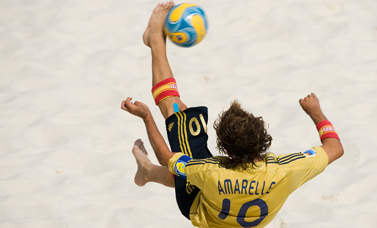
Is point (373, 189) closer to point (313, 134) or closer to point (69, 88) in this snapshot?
point (313, 134)

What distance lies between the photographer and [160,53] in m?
3.36

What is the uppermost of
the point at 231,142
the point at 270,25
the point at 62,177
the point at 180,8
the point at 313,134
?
the point at 270,25

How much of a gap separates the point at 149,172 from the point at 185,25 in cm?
111

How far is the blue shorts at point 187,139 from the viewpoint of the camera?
2.82 metres

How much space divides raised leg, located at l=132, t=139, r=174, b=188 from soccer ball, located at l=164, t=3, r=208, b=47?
870 mm

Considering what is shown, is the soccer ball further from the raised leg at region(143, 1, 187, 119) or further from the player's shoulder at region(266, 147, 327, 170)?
the player's shoulder at region(266, 147, 327, 170)

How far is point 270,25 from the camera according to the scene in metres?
5.59

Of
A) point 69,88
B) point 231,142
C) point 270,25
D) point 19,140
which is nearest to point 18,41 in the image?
point 69,88

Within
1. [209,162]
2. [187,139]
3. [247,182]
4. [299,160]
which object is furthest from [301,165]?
[187,139]

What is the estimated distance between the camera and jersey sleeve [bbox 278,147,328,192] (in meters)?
2.40

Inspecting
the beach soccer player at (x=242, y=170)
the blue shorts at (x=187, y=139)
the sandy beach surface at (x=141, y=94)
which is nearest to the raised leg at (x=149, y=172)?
the blue shorts at (x=187, y=139)

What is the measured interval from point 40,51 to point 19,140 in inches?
54.9

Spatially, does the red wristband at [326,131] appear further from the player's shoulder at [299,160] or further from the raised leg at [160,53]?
the raised leg at [160,53]

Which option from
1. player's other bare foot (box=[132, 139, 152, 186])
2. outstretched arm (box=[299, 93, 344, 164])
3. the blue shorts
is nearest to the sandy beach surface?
player's other bare foot (box=[132, 139, 152, 186])
